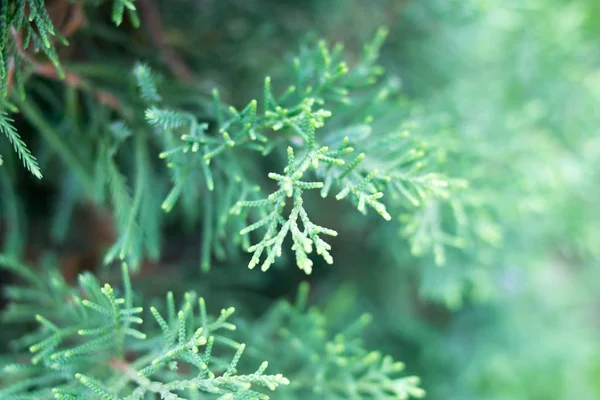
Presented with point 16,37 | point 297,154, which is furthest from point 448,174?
point 16,37

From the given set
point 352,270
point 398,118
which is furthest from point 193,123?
point 352,270

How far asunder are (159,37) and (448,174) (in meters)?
0.85

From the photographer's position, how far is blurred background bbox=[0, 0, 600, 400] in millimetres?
1488

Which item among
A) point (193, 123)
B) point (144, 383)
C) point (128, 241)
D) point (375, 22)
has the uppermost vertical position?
point (375, 22)

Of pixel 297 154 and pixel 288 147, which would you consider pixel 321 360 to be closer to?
pixel 297 154

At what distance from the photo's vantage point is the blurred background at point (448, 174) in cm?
149

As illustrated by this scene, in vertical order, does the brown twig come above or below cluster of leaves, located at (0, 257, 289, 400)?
above

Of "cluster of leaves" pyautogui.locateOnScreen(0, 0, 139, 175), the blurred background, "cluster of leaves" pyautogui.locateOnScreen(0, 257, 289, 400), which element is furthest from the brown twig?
"cluster of leaves" pyautogui.locateOnScreen(0, 257, 289, 400)

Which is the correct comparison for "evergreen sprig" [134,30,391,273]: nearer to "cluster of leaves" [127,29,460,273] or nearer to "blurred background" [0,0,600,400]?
"cluster of leaves" [127,29,460,273]

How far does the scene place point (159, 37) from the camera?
4.84 feet

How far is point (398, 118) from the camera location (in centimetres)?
146

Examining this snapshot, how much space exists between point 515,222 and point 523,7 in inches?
29.9

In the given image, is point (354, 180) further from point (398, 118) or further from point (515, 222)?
point (515, 222)

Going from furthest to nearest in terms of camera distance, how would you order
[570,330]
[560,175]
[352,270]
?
[570,330]
[352,270]
[560,175]
